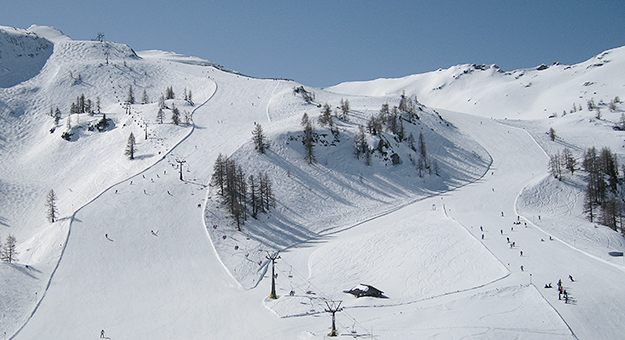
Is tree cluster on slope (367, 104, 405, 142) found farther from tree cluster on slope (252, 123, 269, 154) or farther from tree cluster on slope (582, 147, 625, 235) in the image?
tree cluster on slope (582, 147, 625, 235)

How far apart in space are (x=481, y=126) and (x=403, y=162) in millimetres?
58880

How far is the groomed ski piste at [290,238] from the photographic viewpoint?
3297 centimetres

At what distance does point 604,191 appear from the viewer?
254ft

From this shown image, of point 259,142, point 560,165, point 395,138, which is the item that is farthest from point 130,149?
point 560,165

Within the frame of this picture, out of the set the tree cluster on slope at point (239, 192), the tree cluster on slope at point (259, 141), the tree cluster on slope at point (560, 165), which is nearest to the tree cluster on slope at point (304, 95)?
the tree cluster on slope at point (259, 141)

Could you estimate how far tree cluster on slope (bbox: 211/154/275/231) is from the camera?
59.3 metres

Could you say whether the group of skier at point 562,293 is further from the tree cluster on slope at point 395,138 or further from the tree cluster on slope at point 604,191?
the tree cluster on slope at point 395,138

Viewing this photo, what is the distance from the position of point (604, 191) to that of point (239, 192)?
73008mm

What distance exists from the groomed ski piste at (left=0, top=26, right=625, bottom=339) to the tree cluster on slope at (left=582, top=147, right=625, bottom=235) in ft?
9.26

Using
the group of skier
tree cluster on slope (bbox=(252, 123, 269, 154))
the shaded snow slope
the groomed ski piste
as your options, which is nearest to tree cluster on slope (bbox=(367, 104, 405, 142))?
the groomed ski piste

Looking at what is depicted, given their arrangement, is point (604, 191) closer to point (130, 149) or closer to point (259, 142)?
point (259, 142)

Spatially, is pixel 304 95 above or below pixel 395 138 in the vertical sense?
above

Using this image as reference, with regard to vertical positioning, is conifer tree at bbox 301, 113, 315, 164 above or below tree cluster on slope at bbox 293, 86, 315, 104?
below

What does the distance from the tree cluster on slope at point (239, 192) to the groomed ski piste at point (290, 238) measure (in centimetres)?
197
